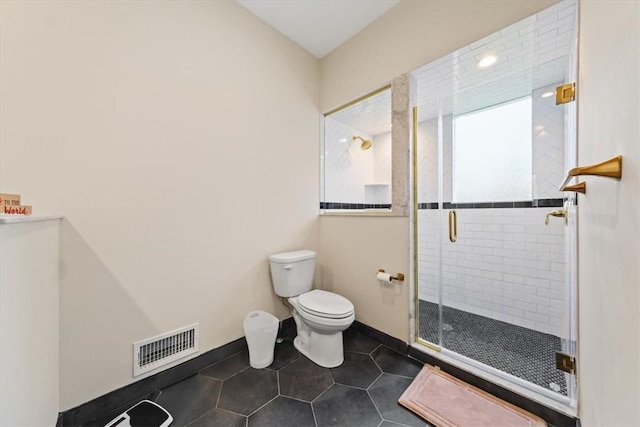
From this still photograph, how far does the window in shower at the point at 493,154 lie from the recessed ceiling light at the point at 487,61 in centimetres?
63

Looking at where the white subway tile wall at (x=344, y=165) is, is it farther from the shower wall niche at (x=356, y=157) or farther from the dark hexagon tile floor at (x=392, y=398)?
the dark hexagon tile floor at (x=392, y=398)

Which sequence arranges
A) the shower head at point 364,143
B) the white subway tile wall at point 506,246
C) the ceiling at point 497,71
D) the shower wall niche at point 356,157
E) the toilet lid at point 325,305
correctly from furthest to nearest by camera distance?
the shower head at point 364,143, the shower wall niche at point 356,157, the white subway tile wall at point 506,246, the toilet lid at point 325,305, the ceiling at point 497,71

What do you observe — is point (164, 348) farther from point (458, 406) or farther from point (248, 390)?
point (458, 406)

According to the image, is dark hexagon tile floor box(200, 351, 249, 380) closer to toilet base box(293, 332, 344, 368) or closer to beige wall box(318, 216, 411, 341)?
toilet base box(293, 332, 344, 368)

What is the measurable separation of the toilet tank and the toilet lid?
0.10m

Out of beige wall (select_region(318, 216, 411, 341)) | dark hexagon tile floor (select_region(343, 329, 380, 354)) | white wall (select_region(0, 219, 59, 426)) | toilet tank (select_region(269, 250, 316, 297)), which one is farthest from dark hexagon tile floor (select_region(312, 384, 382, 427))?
white wall (select_region(0, 219, 59, 426))

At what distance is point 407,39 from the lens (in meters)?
1.70

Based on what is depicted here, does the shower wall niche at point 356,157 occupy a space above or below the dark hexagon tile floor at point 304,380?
above

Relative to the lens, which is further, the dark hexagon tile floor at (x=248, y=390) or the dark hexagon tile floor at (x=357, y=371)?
the dark hexagon tile floor at (x=357, y=371)

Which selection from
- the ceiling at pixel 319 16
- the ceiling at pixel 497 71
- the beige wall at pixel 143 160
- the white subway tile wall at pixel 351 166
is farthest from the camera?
the white subway tile wall at pixel 351 166

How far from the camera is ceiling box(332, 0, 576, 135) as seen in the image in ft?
4.30

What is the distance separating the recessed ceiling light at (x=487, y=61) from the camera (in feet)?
5.12

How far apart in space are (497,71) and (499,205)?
1.18 meters

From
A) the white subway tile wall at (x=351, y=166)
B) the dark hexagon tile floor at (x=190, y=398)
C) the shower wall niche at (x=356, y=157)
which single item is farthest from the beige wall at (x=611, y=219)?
the dark hexagon tile floor at (x=190, y=398)
